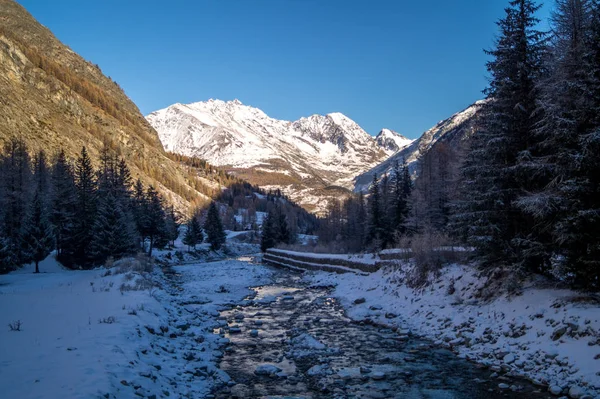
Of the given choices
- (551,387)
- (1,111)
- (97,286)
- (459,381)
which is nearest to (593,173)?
(551,387)

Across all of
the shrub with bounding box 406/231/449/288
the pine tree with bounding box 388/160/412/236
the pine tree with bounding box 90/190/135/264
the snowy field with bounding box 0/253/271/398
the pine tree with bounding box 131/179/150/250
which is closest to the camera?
the snowy field with bounding box 0/253/271/398

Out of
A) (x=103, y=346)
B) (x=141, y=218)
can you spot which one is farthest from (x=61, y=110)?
(x=103, y=346)

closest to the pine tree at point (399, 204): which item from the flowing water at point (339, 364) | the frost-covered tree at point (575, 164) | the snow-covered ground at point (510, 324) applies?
the snow-covered ground at point (510, 324)

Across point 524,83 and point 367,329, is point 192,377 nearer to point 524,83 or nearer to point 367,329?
point 367,329

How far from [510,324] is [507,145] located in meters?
7.33

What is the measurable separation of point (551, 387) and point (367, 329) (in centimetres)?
825

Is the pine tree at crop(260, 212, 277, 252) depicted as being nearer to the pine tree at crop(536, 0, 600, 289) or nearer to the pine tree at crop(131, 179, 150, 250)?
the pine tree at crop(131, 179, 150, 250)

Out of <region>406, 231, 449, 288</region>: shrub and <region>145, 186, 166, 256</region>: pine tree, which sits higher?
<region>145, 186, 166, 256</region>: pine tree

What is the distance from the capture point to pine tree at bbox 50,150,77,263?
39.2 meters

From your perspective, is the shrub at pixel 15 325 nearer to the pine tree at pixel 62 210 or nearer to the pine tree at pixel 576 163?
the pine tree at pixel 576 163

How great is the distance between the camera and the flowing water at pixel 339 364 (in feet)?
31.6

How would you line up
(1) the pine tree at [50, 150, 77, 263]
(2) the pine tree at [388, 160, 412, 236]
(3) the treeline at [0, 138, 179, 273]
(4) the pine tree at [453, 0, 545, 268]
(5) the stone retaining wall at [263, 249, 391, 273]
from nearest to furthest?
(4) the pine tree at [453, 0, 545, 268]
(5) the stone retaining wall at [263, 249, 391, 273]
(3) the treeline at [0, 138, 179, 273]
(1) the pine tree at [50, 150, 77, 263]
(2) the pine tree at [388, 160, 412, 236]

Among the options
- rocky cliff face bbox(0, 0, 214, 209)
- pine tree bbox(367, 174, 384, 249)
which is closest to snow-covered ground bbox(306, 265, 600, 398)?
pine tree bbox(367, 174, 384, 249)

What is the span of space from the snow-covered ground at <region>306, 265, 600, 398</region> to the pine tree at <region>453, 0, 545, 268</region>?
2.17 m
